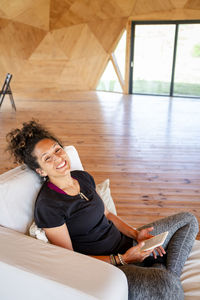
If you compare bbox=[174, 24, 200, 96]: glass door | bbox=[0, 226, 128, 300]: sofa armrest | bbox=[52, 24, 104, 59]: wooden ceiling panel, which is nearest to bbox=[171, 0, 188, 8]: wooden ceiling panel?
bbox=[174, 24, 200, 96]: glass door

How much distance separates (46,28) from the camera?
9.20m

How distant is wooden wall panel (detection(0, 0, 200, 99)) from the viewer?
8578 millimetres

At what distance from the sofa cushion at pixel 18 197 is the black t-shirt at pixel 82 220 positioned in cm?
7

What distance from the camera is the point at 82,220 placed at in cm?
145

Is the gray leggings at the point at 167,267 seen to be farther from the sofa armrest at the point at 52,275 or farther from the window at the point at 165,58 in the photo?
the window at the point at 165,58

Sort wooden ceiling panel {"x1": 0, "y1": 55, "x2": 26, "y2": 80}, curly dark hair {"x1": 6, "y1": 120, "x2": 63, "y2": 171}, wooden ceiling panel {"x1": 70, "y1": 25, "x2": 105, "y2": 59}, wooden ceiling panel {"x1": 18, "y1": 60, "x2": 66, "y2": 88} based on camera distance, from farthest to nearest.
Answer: wooden ceiling panel {"x1": 18, "y1": 60, "x2": 66, "y2": 88}
wooden ceiling panel {"x1": 70, "y1": 25, "x2": 105, "y2": 59}
wooden ceiling panel {"x1": 0, "y1": 55, "x2": 26, "y2": 80}
curly dark hair {"x1": 6, "y1": 120, "x2": 63, "y2": 171}

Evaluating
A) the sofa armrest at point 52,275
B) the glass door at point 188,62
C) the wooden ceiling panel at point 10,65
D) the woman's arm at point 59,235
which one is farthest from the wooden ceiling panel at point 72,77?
the sofa armrest at point 52,275

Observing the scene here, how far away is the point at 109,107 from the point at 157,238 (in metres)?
6.26

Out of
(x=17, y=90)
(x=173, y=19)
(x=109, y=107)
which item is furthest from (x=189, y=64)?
(x=17, y=90)

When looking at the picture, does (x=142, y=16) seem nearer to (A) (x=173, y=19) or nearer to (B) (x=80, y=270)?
(A) (x=173, y=19)

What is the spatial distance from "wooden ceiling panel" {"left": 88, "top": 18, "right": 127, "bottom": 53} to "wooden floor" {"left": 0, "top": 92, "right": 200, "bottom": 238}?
2180mm

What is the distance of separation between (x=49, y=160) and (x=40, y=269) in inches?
22.9

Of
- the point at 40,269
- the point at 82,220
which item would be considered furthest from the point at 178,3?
the point at 40,269

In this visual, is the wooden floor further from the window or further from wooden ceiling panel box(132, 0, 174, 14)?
wooden ceiling panel box(132, 0, 174, 14)
